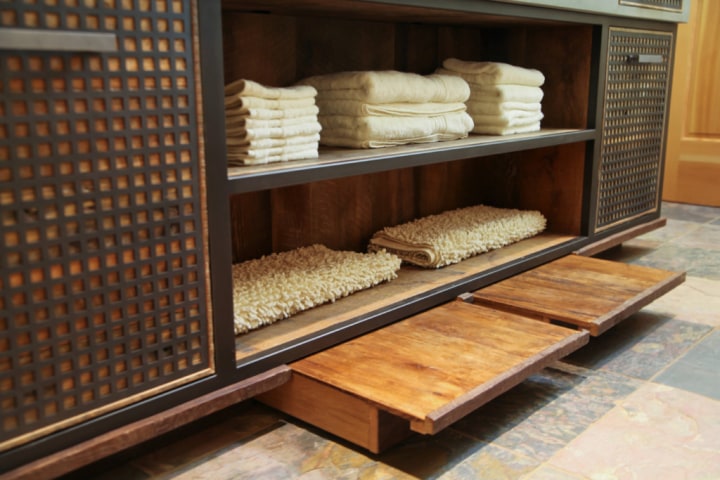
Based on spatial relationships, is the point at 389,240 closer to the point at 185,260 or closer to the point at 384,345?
the point at 384,345

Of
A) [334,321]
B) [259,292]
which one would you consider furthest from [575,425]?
[259,292]

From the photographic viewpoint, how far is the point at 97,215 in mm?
927

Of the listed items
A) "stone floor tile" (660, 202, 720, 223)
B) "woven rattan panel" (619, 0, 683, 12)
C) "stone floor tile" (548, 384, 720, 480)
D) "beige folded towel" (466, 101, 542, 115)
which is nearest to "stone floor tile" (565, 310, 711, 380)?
"stone floor tile" (548, 384, 720, 480)

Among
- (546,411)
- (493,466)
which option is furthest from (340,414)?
(546,411)

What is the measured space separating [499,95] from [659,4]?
0.67 metres

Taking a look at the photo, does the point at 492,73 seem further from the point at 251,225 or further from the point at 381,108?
the point at 251,225

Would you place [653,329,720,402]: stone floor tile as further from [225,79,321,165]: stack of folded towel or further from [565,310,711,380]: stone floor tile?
[225,79,321,165]: stack of folded towel

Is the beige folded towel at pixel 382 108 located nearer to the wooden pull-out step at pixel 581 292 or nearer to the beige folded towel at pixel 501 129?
the beige folded towel at pixel 501 129

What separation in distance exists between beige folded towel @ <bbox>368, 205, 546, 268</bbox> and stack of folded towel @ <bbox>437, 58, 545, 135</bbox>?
25cm

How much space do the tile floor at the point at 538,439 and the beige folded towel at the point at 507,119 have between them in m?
0.61

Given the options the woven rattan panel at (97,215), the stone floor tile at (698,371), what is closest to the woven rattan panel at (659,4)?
the stone floor tile at (698,371)

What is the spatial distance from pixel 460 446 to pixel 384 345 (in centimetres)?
23

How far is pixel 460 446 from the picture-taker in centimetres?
119

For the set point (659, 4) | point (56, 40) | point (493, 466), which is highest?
point (659, 4)
